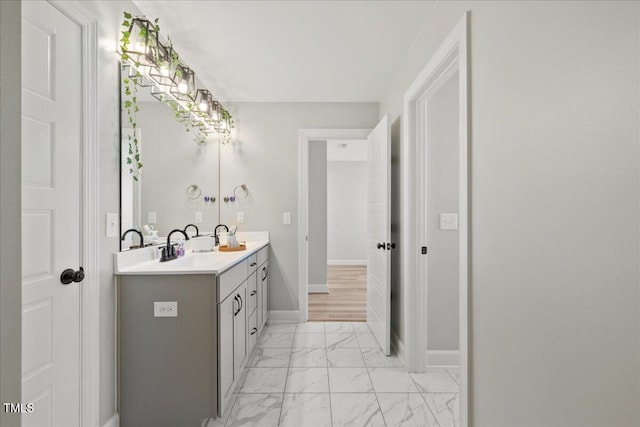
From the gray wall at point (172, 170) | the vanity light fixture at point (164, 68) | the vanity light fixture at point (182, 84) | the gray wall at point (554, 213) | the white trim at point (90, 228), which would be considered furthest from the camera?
the vanity light fixture at point (182, 84)

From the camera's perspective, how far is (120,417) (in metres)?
1.64

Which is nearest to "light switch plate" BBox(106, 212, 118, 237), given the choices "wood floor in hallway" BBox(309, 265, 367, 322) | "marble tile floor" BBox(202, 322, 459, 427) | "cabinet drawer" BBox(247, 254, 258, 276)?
"cabinet drawer" BBox(247, 254, 258, 276)

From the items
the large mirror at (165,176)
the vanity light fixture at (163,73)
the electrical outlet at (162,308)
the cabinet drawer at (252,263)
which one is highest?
the vanity light fixture at (163,73)

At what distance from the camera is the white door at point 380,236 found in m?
2.61

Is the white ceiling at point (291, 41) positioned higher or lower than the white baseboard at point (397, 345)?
higher

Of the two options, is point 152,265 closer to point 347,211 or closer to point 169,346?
point 169,346

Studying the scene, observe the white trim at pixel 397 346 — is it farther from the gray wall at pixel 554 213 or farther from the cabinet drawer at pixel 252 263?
the cabinet drawer at pixel 252 263

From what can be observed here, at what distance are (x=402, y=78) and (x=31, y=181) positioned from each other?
2.49m

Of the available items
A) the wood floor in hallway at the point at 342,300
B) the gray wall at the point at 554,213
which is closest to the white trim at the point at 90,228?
the gray wall at the point at 554,213

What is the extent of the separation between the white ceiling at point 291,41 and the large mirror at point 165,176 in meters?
0.54

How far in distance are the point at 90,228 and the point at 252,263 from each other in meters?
1.31

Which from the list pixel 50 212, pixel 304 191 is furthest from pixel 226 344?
pixel 304 191

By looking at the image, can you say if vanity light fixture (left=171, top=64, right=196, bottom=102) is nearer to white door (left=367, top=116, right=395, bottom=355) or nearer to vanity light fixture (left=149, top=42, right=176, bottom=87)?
vanity light fixture (left=149, top=42, right=176, bottom=87)

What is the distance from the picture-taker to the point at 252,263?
2621 mm
